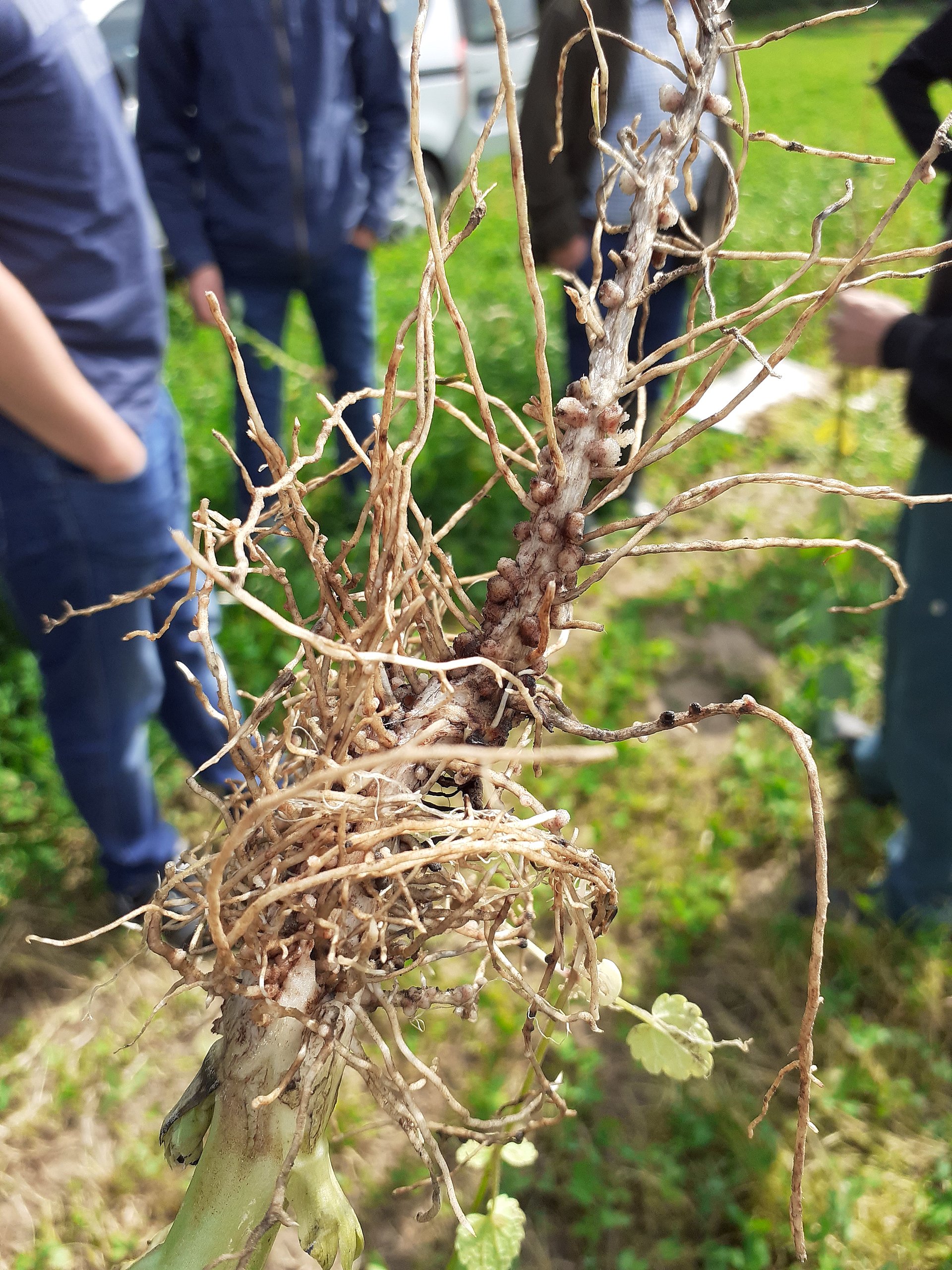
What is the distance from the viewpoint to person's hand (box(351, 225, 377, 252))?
9.59ft

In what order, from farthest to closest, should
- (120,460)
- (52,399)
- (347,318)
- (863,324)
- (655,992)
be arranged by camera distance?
1. (347,318)
2. (655,992)
3. (863,324)
4. (120,460)
5. (52,399)

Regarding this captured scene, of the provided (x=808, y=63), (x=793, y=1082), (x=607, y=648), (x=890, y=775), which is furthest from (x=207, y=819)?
(x=808, y=63)

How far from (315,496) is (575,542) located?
2.81m

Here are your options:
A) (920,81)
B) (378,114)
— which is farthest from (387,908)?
(378,114)

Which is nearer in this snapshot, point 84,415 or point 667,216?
point 667,216

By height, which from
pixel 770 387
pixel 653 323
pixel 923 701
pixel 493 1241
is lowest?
pixel 770 387

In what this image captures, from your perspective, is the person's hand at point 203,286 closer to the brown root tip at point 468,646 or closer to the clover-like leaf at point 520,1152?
the brown root tip at point 468,646

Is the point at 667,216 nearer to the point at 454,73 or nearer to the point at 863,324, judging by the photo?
the point at 863,324

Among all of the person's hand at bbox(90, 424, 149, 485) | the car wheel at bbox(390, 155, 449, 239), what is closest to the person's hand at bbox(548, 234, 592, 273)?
the person's hand at bbox(90, 424, 149, 485)

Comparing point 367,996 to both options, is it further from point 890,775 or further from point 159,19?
point 159,19

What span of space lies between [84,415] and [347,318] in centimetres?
178

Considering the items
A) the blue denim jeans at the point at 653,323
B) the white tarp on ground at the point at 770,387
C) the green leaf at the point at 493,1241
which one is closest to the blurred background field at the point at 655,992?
the green leaf at the point at 493,1241

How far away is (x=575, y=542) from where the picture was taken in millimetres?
733

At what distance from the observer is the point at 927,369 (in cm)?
166
